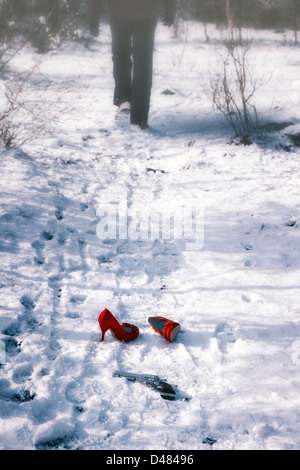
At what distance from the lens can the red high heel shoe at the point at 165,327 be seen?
2.01 metres

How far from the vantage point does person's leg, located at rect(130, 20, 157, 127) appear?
159 inches

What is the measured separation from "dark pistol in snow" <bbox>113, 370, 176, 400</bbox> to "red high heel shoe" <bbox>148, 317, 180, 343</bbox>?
27cm

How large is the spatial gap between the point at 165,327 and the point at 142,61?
11.0 feet

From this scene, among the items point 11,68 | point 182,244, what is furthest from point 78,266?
point 11,68

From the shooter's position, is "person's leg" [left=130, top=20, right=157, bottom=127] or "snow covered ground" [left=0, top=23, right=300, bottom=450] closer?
"snow covered ground" [left=0, top=23, right=300, bottom=450]

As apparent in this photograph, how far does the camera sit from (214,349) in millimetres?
1990

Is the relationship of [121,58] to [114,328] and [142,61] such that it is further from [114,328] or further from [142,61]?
[114,328]

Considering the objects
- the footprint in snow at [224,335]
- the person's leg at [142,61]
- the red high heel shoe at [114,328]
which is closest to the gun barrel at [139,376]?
the red high heel shoe at [114,328]

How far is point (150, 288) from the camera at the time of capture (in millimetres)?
2484

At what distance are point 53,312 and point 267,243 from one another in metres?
1.76

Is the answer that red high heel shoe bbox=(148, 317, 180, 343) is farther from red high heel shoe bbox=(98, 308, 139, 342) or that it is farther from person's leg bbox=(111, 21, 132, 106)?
person's leg bbox=(111, 21, 132, 106)

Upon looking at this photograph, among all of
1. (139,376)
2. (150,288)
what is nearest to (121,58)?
(150,288)

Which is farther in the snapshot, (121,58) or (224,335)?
(121,58)

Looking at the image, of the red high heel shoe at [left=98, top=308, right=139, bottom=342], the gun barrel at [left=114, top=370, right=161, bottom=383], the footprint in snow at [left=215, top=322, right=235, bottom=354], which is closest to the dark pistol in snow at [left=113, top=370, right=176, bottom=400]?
the gun barrel at [left=114, top=370, right=161, bottom=383]
